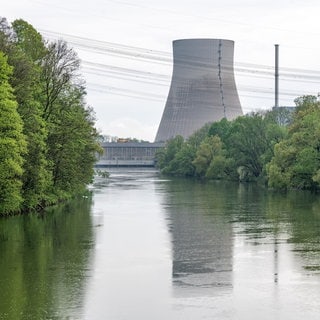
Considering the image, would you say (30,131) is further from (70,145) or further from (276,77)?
(276,77)

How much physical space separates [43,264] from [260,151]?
51.2 metres

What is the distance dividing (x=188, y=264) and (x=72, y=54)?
23.6 meters

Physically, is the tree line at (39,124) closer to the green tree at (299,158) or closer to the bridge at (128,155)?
the green tree at (299,158)

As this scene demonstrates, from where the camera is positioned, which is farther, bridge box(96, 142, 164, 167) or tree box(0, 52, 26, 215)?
bridge box(96, 142, 164, 167)

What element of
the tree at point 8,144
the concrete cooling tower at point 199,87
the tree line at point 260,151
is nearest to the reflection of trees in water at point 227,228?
the tree line at point 260,151

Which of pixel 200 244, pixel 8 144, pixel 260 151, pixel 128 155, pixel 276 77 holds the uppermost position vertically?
pixel 276 77

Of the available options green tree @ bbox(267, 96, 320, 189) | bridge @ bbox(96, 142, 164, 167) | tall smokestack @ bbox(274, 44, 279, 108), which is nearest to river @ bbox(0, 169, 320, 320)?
green tree @ bbox(267, 96, 320, 189)

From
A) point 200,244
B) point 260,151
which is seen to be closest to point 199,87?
point 260,151

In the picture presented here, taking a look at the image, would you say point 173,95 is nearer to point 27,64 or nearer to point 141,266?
point 27,64

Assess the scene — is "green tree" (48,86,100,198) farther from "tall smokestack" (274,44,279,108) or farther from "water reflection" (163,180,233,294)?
"tall smokestack" (274,44,279,108)

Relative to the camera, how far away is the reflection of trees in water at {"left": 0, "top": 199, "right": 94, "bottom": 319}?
52.0ft

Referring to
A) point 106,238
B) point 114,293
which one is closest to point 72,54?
point 106,238

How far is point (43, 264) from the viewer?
2098cm

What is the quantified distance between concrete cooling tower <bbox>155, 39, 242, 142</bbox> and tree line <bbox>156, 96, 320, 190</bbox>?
4.94 m
